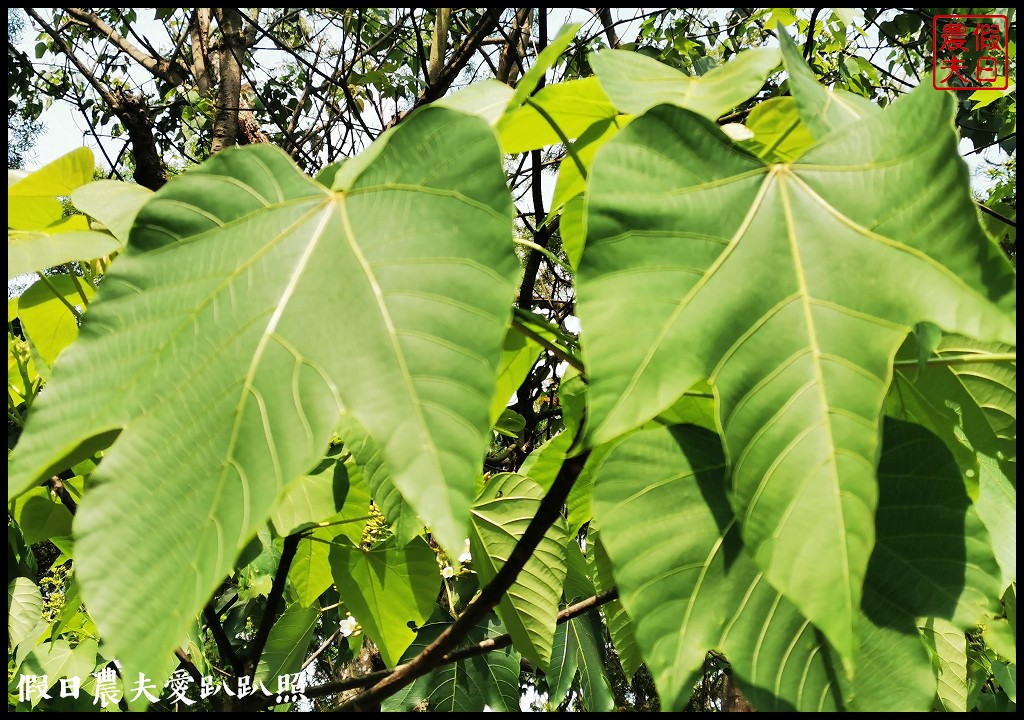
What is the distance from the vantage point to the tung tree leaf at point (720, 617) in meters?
0.36

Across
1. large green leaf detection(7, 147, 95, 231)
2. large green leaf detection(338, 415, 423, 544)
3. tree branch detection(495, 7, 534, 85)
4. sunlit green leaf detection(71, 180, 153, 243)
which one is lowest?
large green leaf detection(338, 415, 423, 544)

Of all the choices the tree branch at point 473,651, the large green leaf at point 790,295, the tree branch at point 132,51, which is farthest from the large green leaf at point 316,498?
the tree branch at point 132,51

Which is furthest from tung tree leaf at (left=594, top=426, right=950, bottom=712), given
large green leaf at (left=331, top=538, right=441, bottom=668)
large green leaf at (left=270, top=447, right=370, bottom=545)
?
large green leaf at (left=331, top=538, right=441, bottom=668)

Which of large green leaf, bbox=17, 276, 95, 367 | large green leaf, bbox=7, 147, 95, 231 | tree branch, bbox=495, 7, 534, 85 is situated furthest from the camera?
tree branch, bbox=495, 7, 534, 85

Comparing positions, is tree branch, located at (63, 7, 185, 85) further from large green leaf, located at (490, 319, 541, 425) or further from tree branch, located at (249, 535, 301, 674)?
large green leaf, located at (490, 319, 541, 425)

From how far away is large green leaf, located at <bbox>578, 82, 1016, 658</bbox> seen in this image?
30 cm

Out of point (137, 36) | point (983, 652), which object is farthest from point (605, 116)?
point (137, 36)

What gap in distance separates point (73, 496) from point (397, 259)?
0.65 metres

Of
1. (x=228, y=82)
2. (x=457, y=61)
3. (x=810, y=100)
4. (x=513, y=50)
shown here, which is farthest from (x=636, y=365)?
(x=228, y=82)

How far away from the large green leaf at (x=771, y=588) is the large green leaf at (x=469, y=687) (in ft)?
2.53

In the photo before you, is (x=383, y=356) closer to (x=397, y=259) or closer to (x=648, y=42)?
(x=397, y=259)

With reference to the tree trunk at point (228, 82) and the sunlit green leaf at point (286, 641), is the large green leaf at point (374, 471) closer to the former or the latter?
the sunlit green leaf at point (286, 641)

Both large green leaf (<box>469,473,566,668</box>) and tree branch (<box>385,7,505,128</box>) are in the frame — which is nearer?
large green leaf (<box>469,473,566,668</box>)

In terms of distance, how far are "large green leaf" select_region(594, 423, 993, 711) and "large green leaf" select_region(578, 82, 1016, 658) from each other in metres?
0.07
